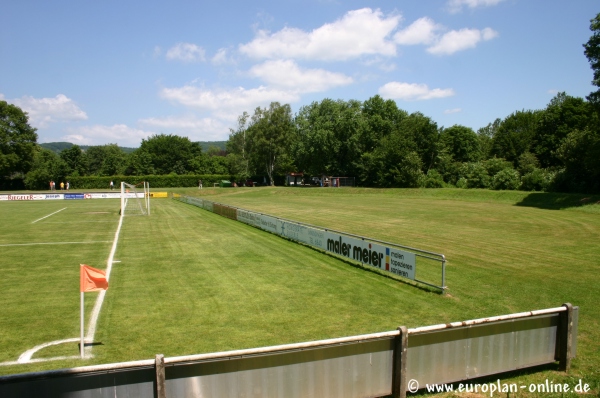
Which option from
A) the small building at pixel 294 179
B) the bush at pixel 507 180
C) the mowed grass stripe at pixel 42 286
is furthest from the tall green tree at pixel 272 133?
the mowed grass stripe at pixel 42 286

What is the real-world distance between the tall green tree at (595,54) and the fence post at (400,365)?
46195 millimetres

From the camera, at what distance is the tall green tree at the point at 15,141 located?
8725 centimetres

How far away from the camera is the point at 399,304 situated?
41.7 ft

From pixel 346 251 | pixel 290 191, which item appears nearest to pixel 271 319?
pixel 346 251

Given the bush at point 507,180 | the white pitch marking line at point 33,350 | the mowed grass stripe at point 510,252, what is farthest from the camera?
the bush at point 507,180

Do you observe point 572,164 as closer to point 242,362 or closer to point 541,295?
point 541,295

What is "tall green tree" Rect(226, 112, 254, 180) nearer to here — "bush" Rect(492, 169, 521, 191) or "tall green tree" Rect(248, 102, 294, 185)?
"tall green tree" Rect(248, 102, 294, 185)

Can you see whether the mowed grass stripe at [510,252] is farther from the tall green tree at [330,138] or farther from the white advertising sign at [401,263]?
the tall green tree at [330,138]

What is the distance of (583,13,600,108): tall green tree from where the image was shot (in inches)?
1644

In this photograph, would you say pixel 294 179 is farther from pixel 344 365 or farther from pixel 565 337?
pixel 344 365

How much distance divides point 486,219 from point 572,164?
23.0 metres

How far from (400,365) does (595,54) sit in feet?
156

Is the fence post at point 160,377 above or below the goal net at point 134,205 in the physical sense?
above

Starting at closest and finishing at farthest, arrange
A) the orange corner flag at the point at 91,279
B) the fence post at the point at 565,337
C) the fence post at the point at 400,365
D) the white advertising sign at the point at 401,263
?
the fence post at the point at 400,365 → the fence post at the point at 565,337 → the orange corner flag at the point at 91,279 → the white advertising sign at the point at 401,263
